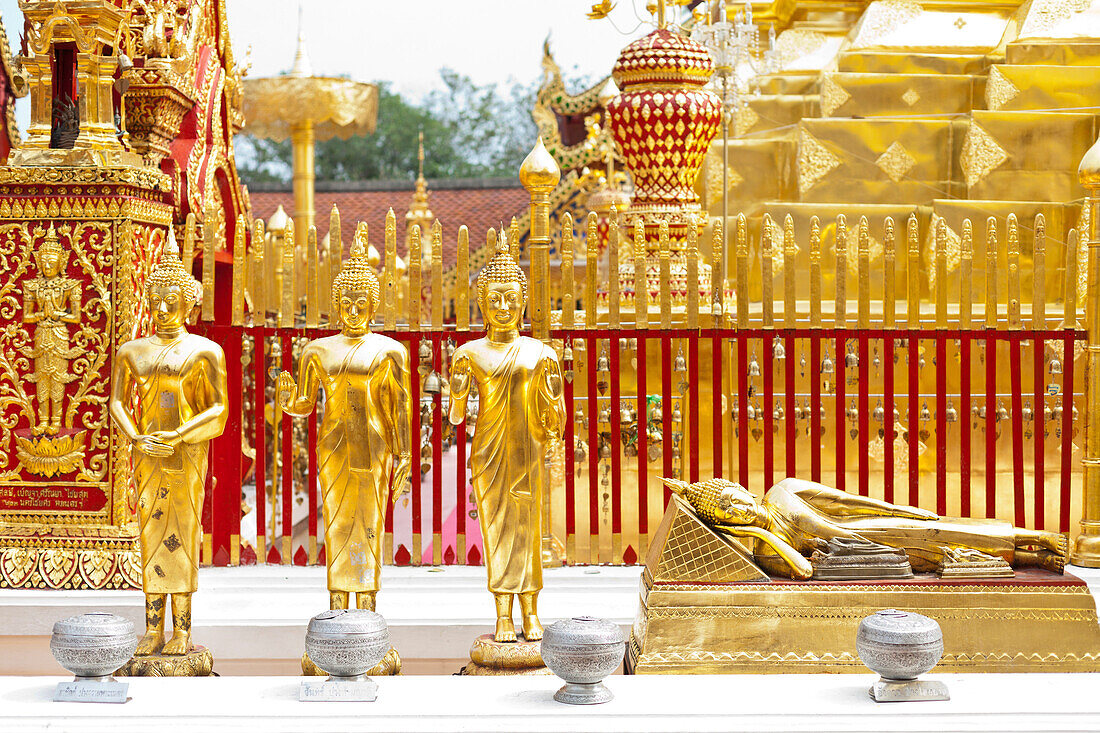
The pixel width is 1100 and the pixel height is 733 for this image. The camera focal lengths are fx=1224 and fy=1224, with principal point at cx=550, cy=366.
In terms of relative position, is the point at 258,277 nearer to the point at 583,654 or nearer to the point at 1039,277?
the point at 583,654

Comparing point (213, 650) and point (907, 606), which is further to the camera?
point (213, 650)

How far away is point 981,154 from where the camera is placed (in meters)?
7.14

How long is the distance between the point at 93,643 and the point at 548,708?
1199 millimetres

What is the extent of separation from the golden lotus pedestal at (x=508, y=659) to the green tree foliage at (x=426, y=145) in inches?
832

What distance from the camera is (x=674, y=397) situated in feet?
18.2

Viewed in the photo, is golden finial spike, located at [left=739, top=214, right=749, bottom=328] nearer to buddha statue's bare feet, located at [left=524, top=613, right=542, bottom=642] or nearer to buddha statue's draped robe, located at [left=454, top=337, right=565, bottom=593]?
buddha statue's draped robe, located at [left=454, top=337, right=565, bottom=593]

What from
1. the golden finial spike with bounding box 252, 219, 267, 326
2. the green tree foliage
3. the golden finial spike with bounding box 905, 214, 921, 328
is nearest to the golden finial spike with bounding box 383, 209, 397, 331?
the golden finial spike with bounding box 252, 219, 267, 326

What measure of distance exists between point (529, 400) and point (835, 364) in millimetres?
1891

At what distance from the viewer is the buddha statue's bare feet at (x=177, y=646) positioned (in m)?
3.65

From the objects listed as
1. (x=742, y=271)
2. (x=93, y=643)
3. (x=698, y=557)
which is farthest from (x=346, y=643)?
(x=742, y=271)

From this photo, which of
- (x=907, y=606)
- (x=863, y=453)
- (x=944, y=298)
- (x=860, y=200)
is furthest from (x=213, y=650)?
(x=860, y=200)

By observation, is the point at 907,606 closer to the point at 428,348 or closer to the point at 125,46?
the point at 428,348

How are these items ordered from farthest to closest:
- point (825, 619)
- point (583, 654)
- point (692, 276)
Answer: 1. point (692, 276)
2. point (825, 619)
3. point (583, 654)

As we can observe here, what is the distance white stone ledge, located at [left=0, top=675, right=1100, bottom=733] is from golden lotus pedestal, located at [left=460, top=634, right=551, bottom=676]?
157 millimetres
